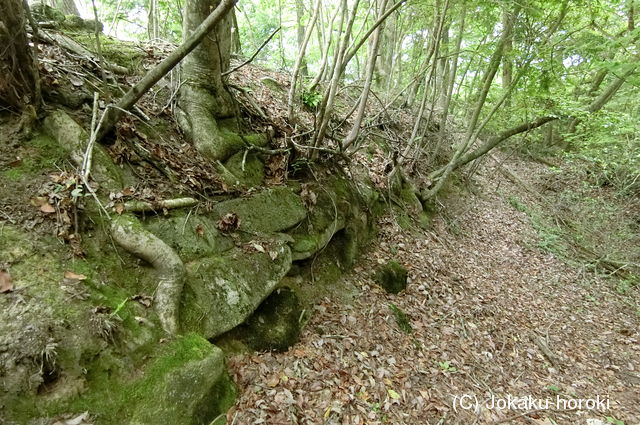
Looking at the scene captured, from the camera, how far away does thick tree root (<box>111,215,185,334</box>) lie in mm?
2973

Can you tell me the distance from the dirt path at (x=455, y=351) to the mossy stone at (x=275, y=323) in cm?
14

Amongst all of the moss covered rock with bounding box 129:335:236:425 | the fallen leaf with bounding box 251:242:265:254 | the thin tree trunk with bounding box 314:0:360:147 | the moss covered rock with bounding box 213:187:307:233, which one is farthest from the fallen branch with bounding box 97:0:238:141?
the moss covered rock with bounding box 129:335:236:425

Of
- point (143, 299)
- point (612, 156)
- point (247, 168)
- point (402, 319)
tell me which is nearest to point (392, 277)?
point (402, 319)

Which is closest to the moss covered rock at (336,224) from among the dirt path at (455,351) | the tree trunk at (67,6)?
the dirt path at (455,351)

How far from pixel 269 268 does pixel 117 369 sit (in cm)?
179

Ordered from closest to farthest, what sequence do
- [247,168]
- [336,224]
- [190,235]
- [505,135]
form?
[190,235] → [247,168] → [336,224] → [505,135]

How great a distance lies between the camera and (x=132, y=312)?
277 centimetres

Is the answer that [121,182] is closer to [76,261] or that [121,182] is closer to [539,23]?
[76,261]

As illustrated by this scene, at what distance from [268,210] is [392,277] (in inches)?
98.8

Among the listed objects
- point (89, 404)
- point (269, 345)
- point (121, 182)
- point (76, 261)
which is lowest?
point (269, 345)

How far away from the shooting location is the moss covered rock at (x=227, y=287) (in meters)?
3.16

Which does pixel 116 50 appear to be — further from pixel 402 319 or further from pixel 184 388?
pixel 402 319

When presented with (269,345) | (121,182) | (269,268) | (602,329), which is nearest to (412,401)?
(269,345)

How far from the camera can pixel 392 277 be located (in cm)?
558
